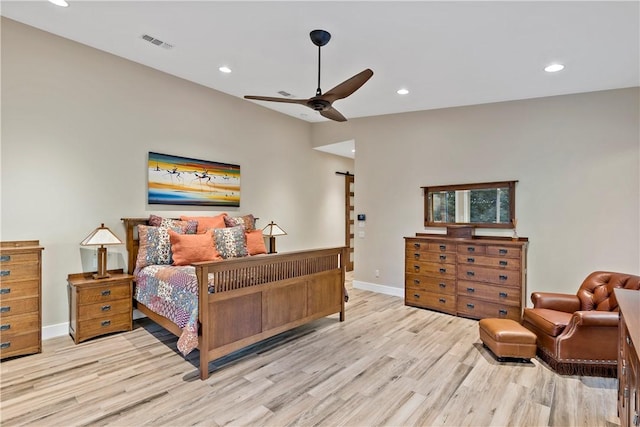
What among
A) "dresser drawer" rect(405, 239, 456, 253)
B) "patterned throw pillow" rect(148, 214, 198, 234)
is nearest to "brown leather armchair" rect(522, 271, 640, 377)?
"dresser drawer" rect(405, 239, 456, 253)

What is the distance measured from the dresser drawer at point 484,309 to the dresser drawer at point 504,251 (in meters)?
0.64

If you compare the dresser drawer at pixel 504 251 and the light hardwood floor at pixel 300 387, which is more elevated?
the dresser drawer at pixel 504 251

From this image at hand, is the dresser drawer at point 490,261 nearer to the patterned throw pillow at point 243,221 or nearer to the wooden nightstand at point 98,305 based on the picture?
the patterned throw pillow at point 243,221

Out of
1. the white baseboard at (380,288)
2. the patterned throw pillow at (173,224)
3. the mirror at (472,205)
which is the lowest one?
the white baseboard at (380,288)

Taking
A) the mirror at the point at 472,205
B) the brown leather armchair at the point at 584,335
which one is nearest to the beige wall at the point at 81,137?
the mirror at the point at 472,205

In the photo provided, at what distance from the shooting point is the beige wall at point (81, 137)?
323cm

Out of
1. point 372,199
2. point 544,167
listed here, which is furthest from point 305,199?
point 544,167

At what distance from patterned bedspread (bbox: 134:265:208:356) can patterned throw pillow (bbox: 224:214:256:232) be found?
4.01 ft

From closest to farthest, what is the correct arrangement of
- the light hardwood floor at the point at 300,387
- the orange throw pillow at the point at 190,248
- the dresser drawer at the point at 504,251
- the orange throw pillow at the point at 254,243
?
the light hardwood floor at the point at 300,387 < the orange throw pillow at the point at 190,248 < the dresser drawer at the point at 504,251 < the orange throw pillow at the point at 254,243

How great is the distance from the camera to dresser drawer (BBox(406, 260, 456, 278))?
14.7 ft

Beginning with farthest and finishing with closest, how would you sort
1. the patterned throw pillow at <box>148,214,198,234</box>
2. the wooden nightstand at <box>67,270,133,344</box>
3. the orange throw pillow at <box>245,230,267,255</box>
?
1. the orange throw pillow at <box>245,230,267,255</box>
2. the patterned throw pillow at <box>148,214,198,234</box>
3. the wooden nightstand at <box>67,270,133,344</box>

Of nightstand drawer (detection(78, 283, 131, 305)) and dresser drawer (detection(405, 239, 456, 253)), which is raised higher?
dresser drawer (detection(405, 239, 456, 253))

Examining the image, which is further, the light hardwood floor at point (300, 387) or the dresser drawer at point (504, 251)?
the dresser drawer at point (504, 251)

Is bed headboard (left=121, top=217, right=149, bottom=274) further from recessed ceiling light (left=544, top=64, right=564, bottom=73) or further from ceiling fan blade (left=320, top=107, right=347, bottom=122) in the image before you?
recessed ceiling light (left=544, top=64, right=564, bottom=73)
